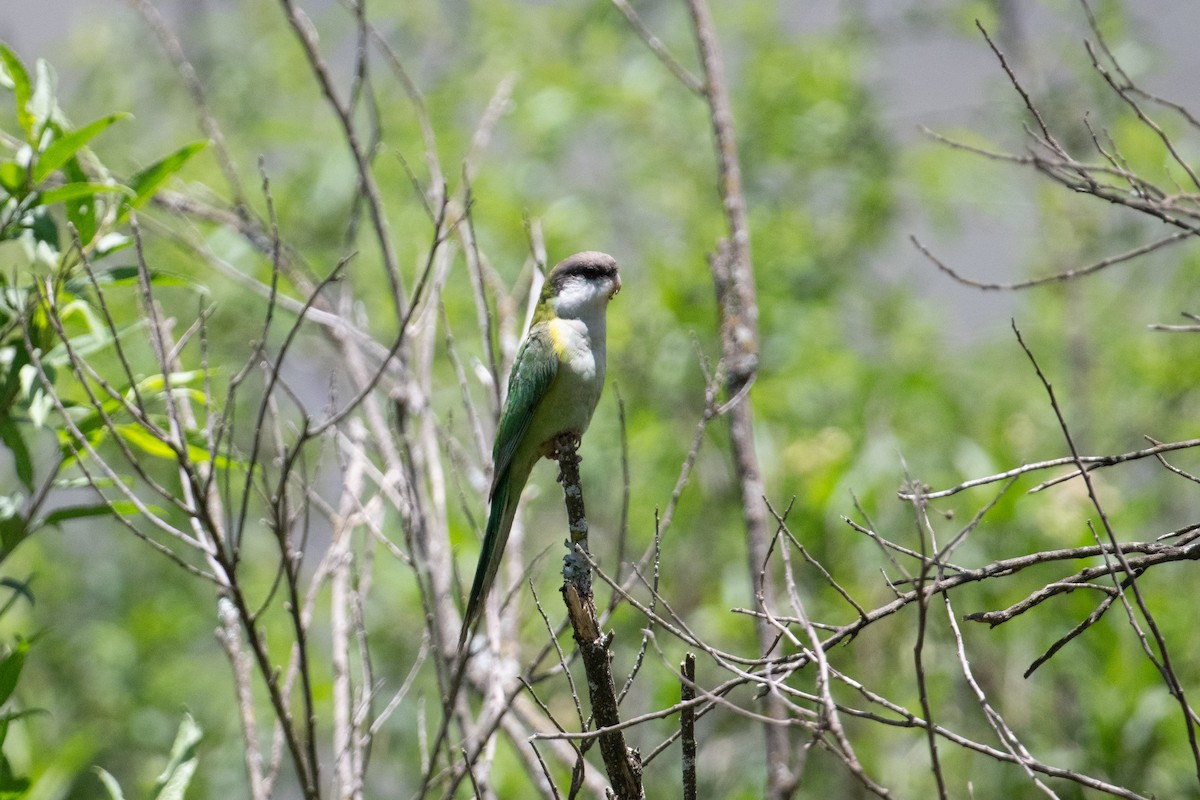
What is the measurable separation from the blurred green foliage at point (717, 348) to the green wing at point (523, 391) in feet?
4.92

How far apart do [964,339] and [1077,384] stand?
2.66 feet

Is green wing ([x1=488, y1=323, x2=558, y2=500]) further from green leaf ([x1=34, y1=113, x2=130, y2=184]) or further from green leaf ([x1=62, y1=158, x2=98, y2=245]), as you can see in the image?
green leaf ([x1=34, y1=113, x2=130, y2=184])

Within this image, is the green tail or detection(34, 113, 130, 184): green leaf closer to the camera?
detection(34, 113, 130, 184): green leaf

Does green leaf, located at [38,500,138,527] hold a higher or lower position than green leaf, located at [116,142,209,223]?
lower

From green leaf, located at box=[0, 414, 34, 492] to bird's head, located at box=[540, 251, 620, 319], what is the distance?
1.60 metres

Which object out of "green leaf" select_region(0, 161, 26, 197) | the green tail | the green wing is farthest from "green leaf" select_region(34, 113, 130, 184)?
the green tail

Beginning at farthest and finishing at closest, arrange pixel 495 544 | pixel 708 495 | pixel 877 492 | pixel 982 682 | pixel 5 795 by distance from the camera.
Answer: pixel 708 495
pixel 982 682
pixel 877 492
pixel 495 544
pixel 5 795

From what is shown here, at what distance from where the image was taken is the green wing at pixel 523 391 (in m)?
3.42

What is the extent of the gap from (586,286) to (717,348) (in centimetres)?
215

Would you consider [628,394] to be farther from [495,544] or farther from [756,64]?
[495,544]

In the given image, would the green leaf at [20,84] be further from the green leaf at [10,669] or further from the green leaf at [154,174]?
the green leaf at [10,669]

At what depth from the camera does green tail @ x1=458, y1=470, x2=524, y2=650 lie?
2904 mm

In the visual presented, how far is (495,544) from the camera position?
320 cm

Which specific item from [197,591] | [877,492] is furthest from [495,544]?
[197,591]
